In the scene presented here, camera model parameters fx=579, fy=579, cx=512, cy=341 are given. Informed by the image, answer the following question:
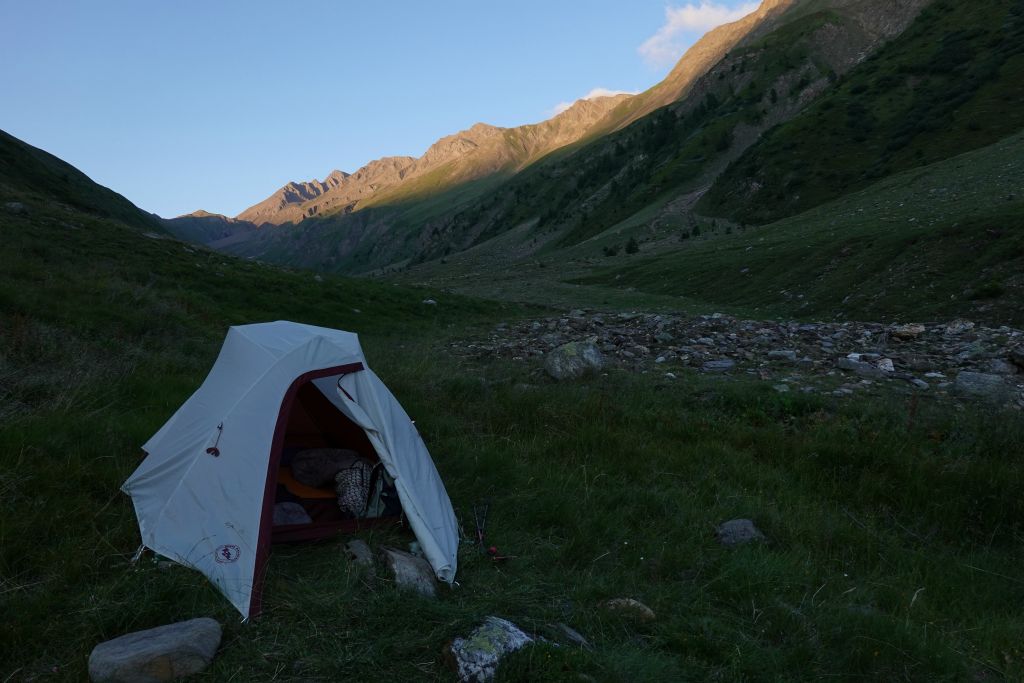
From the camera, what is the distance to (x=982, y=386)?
8.94 metres

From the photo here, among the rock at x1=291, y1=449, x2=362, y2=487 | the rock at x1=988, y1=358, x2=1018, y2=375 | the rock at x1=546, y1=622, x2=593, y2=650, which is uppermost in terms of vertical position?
the rock at x1=291, y1=449, x2=362, y2=487

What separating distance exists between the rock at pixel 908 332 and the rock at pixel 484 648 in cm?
1279

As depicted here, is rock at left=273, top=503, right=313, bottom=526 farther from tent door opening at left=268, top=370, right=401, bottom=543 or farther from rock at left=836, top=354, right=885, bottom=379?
rock at left=836, top=354, right=885, bottom=379

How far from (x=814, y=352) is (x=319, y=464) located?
35.2 ft

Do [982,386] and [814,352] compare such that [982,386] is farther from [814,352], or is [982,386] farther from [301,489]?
[301,489]

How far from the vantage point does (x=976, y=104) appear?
43062 mm

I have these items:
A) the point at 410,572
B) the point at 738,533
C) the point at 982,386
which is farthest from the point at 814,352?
the point at 410,572

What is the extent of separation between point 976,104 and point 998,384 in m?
47.3

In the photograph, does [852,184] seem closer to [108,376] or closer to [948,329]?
[948,329]

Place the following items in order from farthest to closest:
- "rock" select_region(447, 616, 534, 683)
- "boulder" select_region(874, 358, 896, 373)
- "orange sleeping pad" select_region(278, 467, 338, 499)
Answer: "boulder" select_region(874, 358, 896, 373)
"orange sleeping pad" select_region(278, 467, 338, 499)
"rock" select_region(447, 616, 534, 683)

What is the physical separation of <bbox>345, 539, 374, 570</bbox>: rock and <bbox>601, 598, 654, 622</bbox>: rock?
76.1 inches

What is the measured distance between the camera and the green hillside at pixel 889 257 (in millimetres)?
17469

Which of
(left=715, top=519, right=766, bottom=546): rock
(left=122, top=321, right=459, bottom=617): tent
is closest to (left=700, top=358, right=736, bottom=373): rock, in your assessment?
(left=715, top=519, right=766, bottom=546): rock

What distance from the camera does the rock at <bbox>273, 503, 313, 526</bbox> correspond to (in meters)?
5.47
